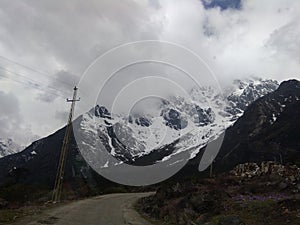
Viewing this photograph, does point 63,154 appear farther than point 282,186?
Yes

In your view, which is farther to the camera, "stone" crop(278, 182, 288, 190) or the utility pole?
Result: the utility pole

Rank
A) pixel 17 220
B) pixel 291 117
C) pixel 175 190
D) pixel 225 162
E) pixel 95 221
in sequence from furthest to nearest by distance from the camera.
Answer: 1. pixel 291 117
2. pixel 225 162
3. pixel 175 190
4. pixel 95 221
5. pixel 17 220

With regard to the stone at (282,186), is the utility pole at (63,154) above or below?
above

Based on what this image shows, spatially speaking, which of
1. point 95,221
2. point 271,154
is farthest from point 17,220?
point 271,154

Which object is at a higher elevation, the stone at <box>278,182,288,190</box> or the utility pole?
the utility pole

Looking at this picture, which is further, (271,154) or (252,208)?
(271,154)

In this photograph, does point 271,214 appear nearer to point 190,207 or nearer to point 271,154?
point 190,207

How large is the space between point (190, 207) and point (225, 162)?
146 metres

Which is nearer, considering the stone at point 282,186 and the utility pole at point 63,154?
the stone at point 282,186

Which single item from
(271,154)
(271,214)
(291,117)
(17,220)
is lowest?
(271,214)

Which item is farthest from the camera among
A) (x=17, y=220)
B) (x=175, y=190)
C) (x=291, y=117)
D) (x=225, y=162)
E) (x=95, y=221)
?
(x=291, y=117)

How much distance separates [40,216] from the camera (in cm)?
2252

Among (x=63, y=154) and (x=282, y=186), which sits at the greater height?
(x=63, y=154)

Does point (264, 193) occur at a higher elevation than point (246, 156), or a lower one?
lower
